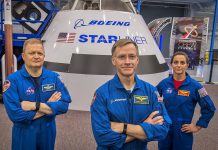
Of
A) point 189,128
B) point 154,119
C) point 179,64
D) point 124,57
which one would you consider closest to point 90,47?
point 179,64

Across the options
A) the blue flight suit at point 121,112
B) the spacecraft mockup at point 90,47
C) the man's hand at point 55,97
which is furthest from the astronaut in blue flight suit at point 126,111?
the spacecraft mockup at point 90,47

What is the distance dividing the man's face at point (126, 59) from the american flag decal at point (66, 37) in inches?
77.1

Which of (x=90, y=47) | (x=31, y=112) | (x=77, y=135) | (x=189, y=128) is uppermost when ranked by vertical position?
(x=90, y=47)

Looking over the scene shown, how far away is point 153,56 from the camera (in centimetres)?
383

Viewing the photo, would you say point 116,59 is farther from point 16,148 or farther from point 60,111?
point 16,148

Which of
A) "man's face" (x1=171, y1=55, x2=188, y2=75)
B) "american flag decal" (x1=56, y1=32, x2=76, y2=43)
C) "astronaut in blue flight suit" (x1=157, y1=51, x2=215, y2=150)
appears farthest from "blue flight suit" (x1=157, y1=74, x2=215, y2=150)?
"american flag decal" (x1=56, y1=32, x2=76, y2=43)

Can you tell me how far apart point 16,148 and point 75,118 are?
2.51 meters

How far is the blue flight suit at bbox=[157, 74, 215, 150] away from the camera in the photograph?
245 cm

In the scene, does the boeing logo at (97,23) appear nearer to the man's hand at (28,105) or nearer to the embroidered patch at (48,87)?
the embroidered patch at (48,87)

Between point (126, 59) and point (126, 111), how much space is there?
1.16 feet

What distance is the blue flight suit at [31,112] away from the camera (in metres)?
2.12

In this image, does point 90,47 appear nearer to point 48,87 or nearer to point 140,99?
point 48,87

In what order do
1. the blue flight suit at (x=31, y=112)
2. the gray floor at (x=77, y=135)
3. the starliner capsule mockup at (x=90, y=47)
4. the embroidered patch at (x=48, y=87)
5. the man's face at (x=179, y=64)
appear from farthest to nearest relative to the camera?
the gray floor at (x=77, y=135) → the starliner capsule mockup at (x=90, y=47) → the man's face at (x=179, y=64) → the embroidered patch at (x=48, y=87) → the blue flight suit at (x=31, y=112)

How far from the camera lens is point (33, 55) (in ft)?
7.04
